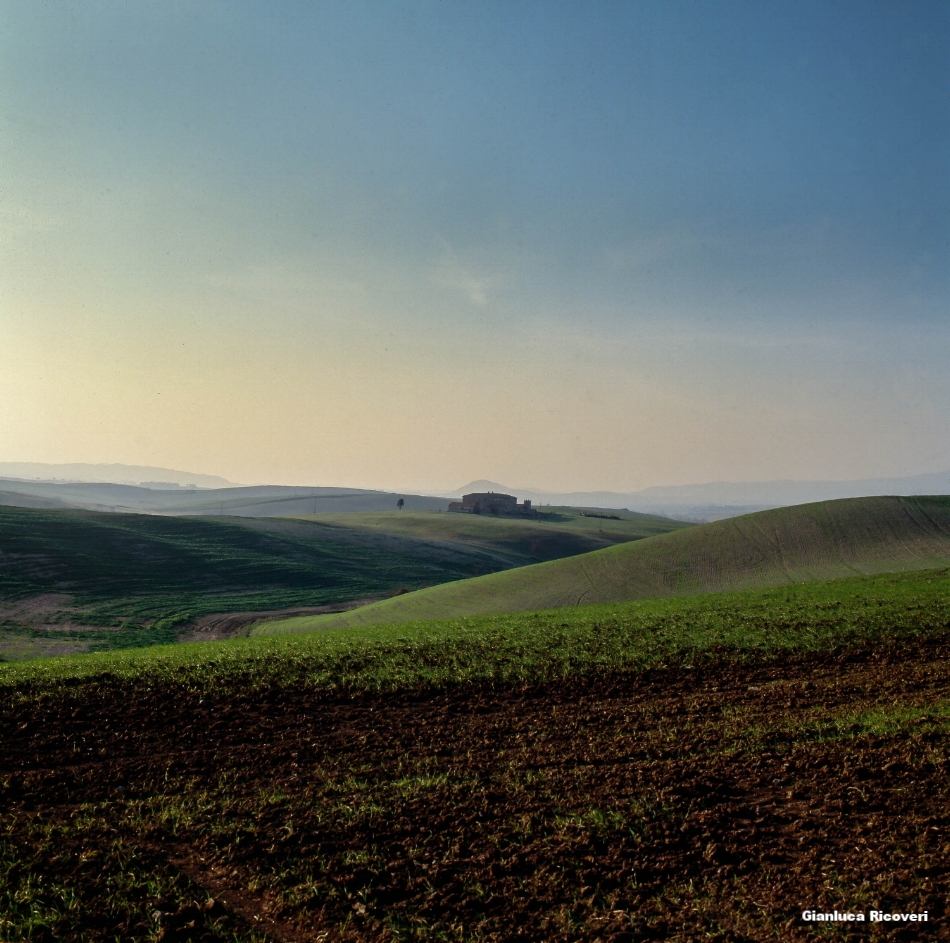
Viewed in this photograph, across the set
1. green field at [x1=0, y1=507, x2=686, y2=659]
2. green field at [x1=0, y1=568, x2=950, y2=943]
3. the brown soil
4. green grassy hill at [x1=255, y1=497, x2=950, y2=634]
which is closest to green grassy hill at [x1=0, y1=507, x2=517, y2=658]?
green field at [x1=0, y1=507, x2=686, y2=659]

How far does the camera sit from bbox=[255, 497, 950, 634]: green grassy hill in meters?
44.7

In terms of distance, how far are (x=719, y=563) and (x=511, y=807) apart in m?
45.7

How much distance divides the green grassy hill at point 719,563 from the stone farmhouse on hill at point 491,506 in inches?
3857

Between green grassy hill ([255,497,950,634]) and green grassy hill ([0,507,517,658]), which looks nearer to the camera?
green grassy hill ([0,507,517,658])

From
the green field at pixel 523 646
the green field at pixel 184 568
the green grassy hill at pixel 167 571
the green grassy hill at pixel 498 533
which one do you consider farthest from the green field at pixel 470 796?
the green grassy hill at pixel 498 533

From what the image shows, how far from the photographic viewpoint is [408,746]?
1209 centimetres

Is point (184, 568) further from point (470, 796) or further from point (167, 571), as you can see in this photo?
point (470, 796)

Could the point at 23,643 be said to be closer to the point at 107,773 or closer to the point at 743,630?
the point at 107,773

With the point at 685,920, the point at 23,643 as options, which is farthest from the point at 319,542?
the point at 685,920

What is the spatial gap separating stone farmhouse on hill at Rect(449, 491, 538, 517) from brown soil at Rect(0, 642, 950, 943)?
14251cm

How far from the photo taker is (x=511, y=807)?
8969 mm

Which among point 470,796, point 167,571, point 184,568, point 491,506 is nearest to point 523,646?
point 470,796

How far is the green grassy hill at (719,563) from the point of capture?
4469cm

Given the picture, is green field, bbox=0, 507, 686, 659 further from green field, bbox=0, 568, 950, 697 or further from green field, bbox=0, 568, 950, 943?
green field, bbox=0, 568, 950, 943
